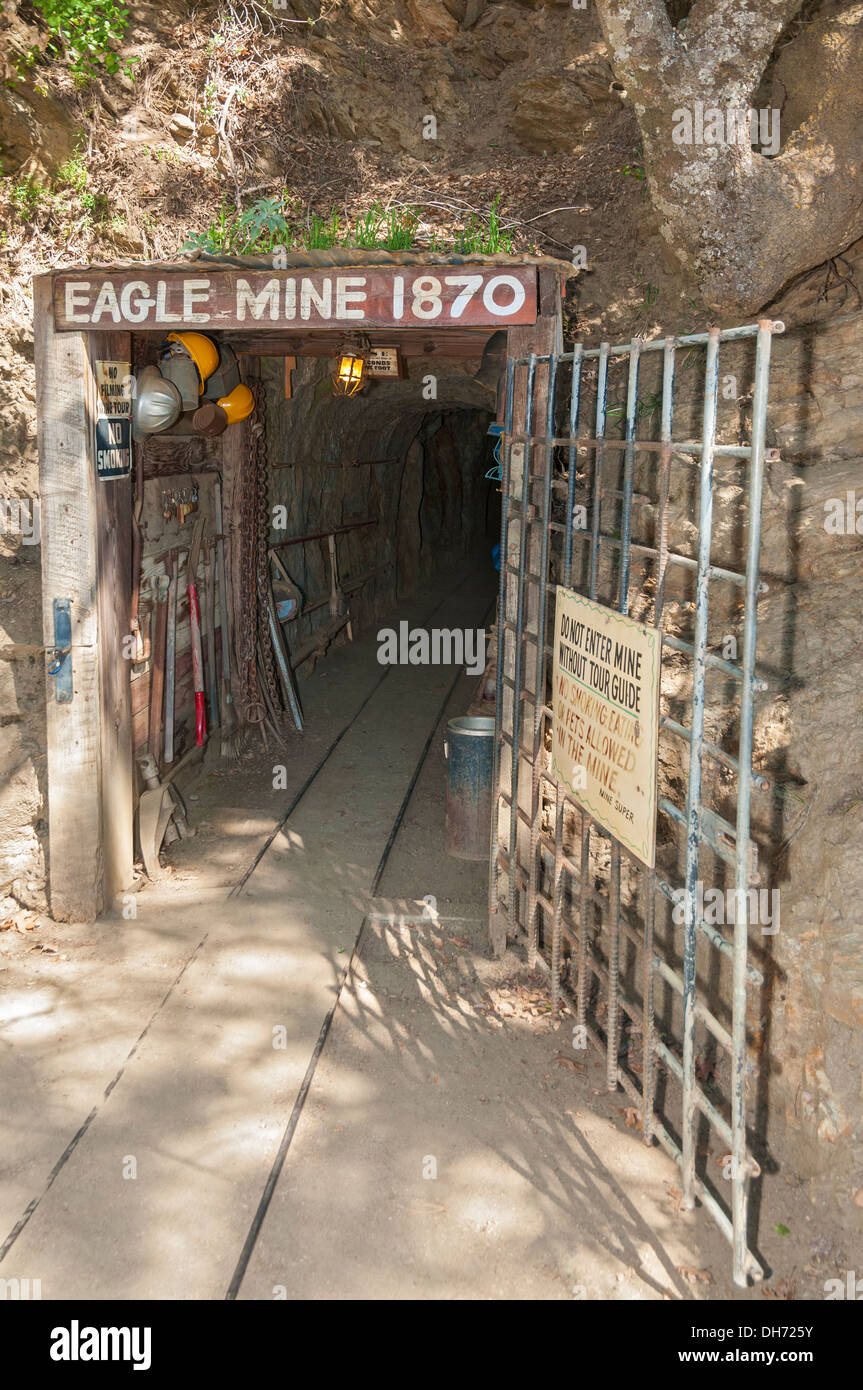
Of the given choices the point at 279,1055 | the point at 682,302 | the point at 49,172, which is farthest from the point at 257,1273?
the point at 49,172

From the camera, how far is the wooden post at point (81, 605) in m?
6.48

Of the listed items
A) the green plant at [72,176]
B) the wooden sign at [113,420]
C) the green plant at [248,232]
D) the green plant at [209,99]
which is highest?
the green plant at [209,99]

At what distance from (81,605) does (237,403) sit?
276cm

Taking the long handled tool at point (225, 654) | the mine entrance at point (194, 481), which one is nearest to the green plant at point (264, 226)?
the mine entrance at point (194, 481)

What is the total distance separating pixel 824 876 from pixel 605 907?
162cm

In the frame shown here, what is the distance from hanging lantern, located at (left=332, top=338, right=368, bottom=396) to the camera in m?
8.30

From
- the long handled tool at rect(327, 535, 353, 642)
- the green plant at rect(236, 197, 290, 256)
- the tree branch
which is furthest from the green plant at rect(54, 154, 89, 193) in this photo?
the long handled tool at rect(327, 535, 353, 642)

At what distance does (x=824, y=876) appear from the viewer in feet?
14.6

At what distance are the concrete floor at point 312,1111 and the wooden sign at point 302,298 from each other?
3.85 meters

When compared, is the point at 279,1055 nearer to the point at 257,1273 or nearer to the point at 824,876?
the point at 257,1273

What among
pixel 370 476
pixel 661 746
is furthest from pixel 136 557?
pixel 370 476

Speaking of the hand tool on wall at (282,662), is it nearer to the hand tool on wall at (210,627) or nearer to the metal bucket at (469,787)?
the hand tool on wall at (210,627)

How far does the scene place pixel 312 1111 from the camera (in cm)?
511
